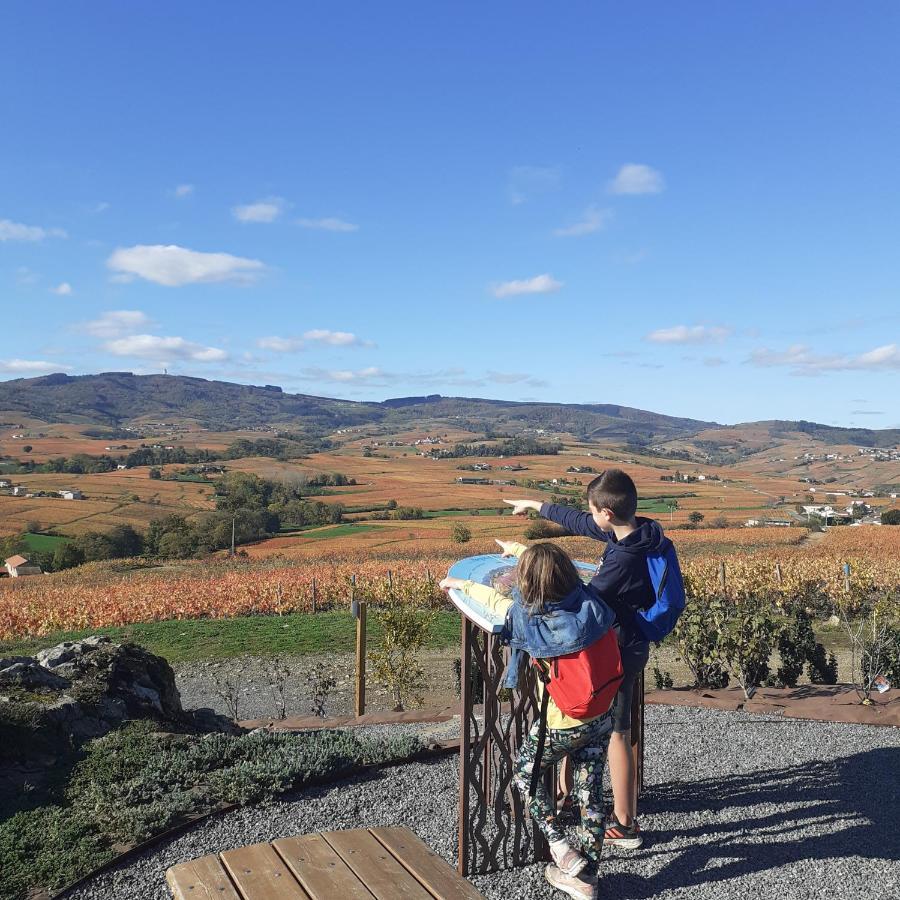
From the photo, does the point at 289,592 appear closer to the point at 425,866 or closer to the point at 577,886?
the point at 577,886

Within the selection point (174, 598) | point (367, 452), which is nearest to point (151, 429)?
point (367, 452)

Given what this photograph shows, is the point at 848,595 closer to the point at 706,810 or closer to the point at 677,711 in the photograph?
the point at 677,711

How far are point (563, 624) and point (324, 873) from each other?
1.31 meters

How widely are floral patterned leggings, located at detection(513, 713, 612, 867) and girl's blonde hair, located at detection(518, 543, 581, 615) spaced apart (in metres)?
0.63

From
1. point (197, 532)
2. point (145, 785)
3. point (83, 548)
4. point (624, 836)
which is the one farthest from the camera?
point (197, 532)

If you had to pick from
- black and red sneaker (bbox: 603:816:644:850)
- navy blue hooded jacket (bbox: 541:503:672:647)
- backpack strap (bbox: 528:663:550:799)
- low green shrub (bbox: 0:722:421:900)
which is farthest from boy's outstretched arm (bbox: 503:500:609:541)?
low green shrub (bbox: 0:722:421:900)

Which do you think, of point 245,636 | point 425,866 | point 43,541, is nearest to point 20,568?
point 43,541

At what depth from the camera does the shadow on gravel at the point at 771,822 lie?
3793 millimetres

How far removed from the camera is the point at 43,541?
159 ft

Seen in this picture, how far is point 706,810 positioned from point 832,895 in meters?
0.99

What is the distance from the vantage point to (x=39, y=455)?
11181 cm

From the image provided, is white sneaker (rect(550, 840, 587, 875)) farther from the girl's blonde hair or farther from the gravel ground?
the girl's blonde hair

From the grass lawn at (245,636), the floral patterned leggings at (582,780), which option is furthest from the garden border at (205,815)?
the grass lawn at (245,636)

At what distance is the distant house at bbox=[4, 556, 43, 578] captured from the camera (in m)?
35.5
